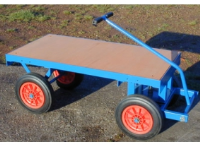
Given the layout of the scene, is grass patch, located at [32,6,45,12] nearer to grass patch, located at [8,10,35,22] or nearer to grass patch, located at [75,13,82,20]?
grass patch, located at [8,10,35,22]

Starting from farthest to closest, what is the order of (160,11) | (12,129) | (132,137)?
(160,11) → (12,129) → (132,137)

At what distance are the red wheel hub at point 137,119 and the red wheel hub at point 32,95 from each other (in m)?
1.15

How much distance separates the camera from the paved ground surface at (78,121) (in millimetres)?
4383

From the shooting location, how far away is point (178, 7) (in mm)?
10547

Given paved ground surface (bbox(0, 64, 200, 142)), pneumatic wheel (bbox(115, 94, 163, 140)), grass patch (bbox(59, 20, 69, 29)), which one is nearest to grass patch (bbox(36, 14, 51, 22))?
grass patch (bbox(59, 20, 69, 29))

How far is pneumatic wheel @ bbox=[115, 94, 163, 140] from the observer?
13.1 feet

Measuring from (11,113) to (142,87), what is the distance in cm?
180

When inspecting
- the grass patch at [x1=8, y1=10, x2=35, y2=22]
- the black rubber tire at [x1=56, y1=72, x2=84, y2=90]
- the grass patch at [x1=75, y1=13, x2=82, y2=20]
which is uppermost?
the grass patch at [x1=8, y1=10, x2=35, y2=22]

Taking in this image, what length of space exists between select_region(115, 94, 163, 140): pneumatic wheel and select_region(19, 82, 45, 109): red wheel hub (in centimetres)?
111

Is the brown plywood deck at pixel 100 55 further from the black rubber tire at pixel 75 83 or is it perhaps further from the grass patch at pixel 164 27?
the grass patch at pixel 164 27

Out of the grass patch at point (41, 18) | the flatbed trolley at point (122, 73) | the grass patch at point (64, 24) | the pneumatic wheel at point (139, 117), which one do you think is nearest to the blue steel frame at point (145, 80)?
the flatbed trolley at point (122, 73)

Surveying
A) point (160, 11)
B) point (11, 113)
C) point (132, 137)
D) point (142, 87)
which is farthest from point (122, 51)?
point (160, 11)

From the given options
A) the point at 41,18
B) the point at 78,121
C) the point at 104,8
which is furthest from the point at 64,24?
the point at 78,121
